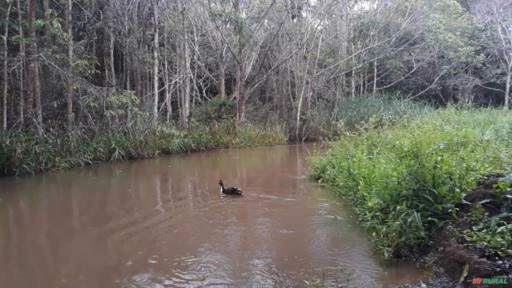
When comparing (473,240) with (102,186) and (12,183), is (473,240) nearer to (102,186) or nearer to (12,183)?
(102,186)

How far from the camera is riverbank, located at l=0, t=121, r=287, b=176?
10.2 meters

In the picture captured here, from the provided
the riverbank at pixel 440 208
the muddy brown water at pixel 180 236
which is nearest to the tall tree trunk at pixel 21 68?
the muddy brown water at pixel 180 236

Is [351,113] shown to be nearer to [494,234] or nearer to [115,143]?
[115,143]

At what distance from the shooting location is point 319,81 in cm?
1973

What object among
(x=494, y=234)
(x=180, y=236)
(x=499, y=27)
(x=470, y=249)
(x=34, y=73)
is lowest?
(x=180, y=236)

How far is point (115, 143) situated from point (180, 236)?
7.83 m

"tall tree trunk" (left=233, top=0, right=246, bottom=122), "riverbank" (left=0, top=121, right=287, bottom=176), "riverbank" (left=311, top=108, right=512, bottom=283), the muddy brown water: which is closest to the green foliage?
"riverbank" (left=311, top=108, right=512, bottom=283)

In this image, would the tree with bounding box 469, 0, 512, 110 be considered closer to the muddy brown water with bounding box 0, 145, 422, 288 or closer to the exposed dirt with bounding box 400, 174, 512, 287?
the muddy brown water with bounding box 0, 145, 422, 288

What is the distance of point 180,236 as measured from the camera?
5.54 metres

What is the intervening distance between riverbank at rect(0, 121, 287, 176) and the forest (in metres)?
0.06

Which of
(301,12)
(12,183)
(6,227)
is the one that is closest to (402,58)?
(301,12)

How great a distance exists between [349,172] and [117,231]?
11.6 ft

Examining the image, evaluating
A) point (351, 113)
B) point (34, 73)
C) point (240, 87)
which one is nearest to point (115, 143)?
point (34, 73)

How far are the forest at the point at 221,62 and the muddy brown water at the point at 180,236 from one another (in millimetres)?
3359
